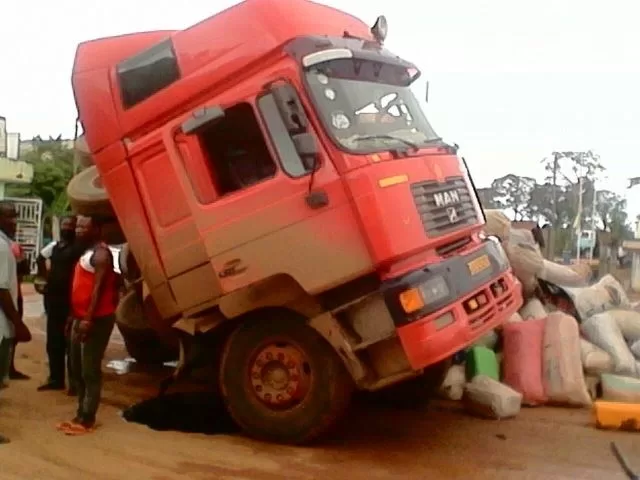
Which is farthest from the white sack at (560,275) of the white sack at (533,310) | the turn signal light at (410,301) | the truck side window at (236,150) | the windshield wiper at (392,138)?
the truck side window at (236,150)

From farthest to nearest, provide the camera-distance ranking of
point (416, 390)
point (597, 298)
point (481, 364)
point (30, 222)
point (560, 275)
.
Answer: point (30, 222) < point (560, 275) < point (597, 298) < point (481, 364) < point (416, 390)

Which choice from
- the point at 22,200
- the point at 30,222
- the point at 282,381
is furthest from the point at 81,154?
the point at 22,200

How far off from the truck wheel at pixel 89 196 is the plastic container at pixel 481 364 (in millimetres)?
3485

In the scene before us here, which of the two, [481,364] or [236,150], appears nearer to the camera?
[236,150]

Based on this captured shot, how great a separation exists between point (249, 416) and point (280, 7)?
3.02 metres

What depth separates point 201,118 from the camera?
284 inches

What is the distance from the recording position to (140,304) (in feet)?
30.2

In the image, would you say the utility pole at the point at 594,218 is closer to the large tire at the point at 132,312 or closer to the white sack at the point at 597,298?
the white sack at the point at 597,298

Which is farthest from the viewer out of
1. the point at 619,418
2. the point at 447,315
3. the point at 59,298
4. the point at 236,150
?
the point at 59,298

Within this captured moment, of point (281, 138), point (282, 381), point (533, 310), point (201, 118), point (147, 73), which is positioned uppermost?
point (147, 73)

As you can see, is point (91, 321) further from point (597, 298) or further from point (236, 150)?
point (597, 298)

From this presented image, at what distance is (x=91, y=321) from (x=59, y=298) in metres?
2.16

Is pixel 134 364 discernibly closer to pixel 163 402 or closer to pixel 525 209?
pixel 163 402

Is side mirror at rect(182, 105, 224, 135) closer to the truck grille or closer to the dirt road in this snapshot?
the truck grille
